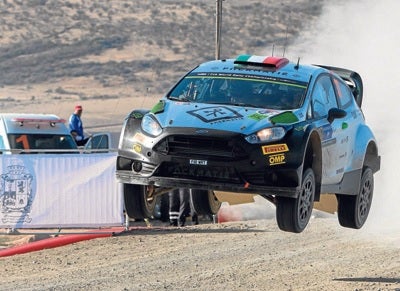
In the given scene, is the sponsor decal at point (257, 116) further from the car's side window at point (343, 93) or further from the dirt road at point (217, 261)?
the dirt road at point (217, 261)

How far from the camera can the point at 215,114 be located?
38.3 ft

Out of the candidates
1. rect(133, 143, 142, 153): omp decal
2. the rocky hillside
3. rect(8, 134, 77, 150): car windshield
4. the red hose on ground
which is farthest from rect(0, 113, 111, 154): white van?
the rocky hillside

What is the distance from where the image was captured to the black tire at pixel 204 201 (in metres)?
13.9

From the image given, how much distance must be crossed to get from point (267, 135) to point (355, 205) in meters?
2.64

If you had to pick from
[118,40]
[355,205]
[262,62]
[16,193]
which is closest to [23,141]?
[16,193]

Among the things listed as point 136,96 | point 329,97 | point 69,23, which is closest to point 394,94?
point 329,97

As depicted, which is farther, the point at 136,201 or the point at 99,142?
the point at 99,142

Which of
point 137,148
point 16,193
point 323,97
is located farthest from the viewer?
point 16,193

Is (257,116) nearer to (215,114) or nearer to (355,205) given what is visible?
(215,114)

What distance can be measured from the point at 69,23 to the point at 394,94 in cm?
5120

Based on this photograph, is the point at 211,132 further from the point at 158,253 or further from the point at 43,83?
the point at 43,83

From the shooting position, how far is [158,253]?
17078mm

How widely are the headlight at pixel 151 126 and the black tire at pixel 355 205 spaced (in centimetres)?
300

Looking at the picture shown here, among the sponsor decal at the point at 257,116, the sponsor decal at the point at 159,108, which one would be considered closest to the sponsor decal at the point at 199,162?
the sponsor decal at the point at 257,116
